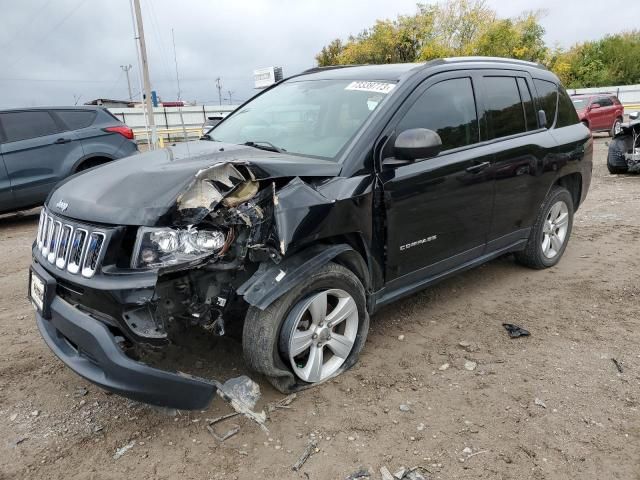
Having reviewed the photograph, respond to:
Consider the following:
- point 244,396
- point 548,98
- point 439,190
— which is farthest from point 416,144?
point 548,98

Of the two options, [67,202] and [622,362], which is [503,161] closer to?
[622,362]

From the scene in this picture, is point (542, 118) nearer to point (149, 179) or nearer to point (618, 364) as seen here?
point (618, 364)

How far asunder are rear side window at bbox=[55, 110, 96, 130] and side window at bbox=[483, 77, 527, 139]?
251 inches

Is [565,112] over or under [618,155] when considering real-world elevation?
over

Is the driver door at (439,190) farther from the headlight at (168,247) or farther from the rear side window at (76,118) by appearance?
the rear side window at (76,118)

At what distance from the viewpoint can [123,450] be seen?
251cm

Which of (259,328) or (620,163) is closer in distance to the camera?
(259,328)

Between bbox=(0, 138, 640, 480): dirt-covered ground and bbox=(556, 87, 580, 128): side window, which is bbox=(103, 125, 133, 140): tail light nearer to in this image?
bbox=(0, 138, 640, 480): dirt-covered ground

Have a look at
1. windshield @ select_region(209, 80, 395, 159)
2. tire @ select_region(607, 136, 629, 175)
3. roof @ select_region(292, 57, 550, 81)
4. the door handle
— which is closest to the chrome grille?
windshield @ select_region(209, 80, 395, 159)

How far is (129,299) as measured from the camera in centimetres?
227

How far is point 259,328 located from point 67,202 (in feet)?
3.96

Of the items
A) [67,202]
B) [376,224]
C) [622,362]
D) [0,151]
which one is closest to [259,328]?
[376,224]

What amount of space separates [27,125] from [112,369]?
21.9 feet

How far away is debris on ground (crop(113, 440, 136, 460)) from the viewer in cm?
247
